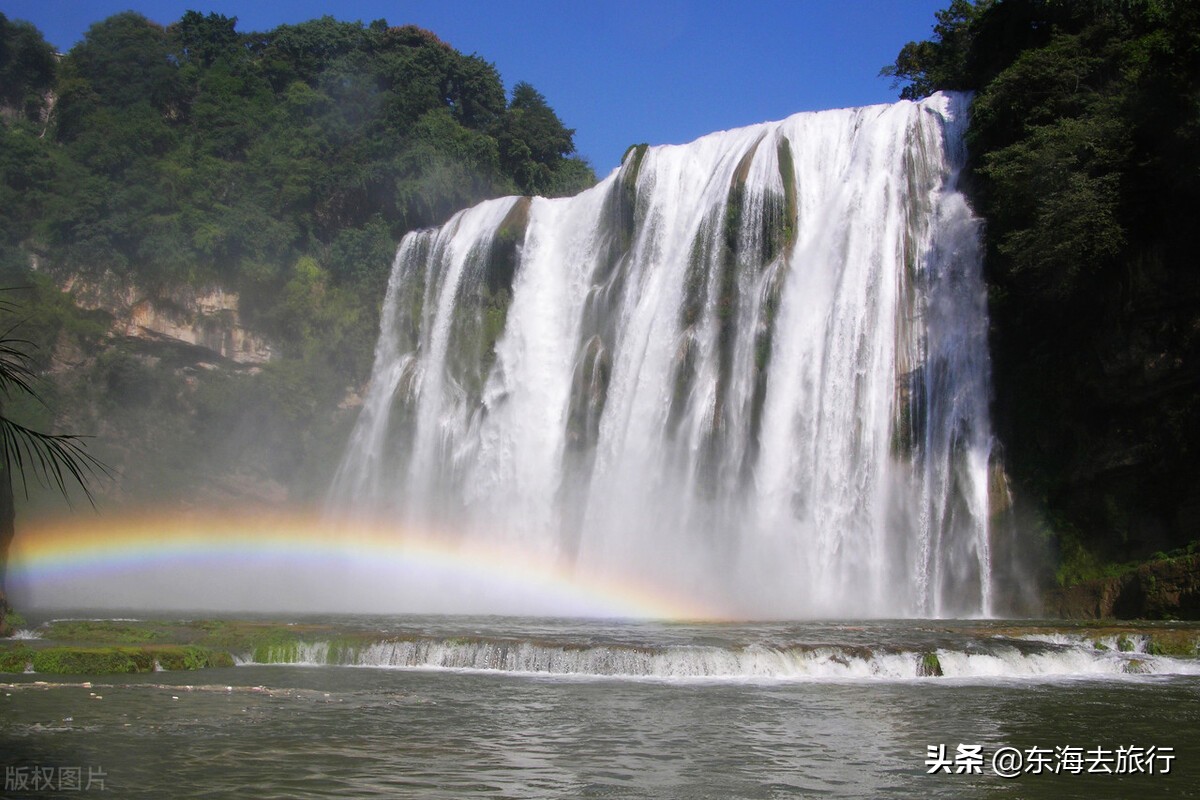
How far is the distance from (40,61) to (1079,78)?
51494mm

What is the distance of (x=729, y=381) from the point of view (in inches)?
1183

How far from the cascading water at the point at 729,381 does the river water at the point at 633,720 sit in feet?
25.1

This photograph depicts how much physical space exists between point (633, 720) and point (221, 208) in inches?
1516

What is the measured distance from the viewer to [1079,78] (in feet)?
87.5

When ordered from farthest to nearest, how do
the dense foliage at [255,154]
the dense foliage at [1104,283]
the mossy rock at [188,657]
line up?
the dense foliage at [255,154] < the dense foliage at [1104,283] < the mossy rock at [188,657]

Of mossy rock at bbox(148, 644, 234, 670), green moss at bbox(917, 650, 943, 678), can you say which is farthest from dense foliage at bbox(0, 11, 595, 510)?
green moss at bbox(917, 650, 943, 678)

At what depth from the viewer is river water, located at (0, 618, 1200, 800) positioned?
8.70 metres

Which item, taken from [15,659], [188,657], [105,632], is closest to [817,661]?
[188,657]

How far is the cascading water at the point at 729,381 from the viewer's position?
85.8ft

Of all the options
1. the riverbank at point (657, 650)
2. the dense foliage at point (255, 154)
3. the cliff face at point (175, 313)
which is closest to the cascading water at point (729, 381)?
the riverbank at point (657, 650)

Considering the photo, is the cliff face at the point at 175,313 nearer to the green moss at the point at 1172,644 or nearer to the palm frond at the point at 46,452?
the palm frond at the point at 46,452

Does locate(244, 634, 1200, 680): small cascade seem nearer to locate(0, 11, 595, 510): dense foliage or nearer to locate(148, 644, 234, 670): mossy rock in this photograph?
locate(148, 644, 234, 670): mossy rock

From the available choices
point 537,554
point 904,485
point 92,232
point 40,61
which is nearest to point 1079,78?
point 904,485

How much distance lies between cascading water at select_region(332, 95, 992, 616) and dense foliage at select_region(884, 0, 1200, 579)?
130cm
